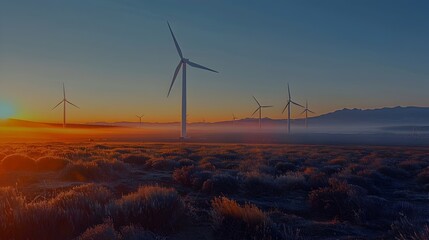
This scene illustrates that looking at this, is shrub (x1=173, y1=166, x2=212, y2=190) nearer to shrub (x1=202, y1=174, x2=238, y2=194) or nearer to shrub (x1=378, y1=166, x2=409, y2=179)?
shrub (x1=202, y1=174, x2=238, y2=194)

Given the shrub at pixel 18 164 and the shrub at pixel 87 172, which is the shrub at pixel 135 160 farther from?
the shrub at pixel 87 172

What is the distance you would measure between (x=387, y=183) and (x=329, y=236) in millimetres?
12858

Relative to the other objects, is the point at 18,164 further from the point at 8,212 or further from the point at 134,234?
the point at 134,234

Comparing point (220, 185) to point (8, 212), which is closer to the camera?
point (8, 212)

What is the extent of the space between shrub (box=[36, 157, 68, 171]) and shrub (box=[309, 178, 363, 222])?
13907 millimetres

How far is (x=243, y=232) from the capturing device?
33.3ft

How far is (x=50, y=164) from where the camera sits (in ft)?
76.8

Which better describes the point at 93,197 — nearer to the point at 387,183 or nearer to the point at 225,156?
the point at 387,183

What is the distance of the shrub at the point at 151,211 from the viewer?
10.8 meters

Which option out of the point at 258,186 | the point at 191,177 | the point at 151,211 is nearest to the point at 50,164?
the point at 191,177

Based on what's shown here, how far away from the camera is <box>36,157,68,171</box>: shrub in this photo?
2303 centimetres

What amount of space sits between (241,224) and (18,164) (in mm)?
16773

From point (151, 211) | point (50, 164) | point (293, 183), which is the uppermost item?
point (50, 164)

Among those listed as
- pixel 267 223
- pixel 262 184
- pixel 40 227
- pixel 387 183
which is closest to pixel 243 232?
pixel 267 223
